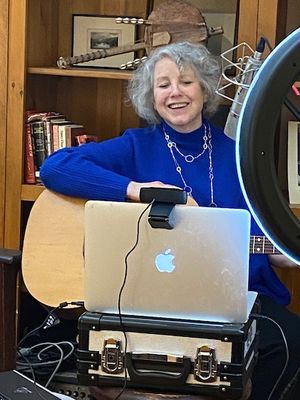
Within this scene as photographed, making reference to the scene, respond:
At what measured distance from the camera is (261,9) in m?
2.49

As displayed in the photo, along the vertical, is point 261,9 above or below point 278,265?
above

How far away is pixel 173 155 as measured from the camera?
7.95ft

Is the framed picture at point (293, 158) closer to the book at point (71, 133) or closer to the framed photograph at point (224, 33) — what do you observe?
the framed photograph at point (224, 33)

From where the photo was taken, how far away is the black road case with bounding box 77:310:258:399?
1644 mm

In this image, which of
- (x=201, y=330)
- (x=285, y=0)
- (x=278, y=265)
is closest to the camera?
(x=201, y=330)

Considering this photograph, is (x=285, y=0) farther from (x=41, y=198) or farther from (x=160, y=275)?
(x=160, y=275)

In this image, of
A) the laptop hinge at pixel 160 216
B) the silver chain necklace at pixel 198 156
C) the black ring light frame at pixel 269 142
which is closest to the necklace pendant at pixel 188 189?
the silver chain necklace at pixel 198 156

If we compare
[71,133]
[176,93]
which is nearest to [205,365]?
[176,93]

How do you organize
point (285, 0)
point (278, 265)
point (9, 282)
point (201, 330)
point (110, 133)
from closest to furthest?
point (201, 330)
point (9, 282)
point (278, 265)
point (285, 0)
point (110, 133)

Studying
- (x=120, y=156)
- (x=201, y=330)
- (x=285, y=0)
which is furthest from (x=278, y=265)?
(x=285, y=0)

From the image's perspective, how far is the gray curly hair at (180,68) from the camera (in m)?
2.43

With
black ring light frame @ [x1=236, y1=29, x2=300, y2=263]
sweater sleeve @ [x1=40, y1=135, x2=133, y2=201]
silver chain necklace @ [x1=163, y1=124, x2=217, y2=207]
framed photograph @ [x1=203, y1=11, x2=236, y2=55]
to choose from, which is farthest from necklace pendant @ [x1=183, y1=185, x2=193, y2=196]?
black ring light frame @ [x1=236, y1=29, x2=300, y2=263]

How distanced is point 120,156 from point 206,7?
2.44ft

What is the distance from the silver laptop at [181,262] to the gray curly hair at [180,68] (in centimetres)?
88
